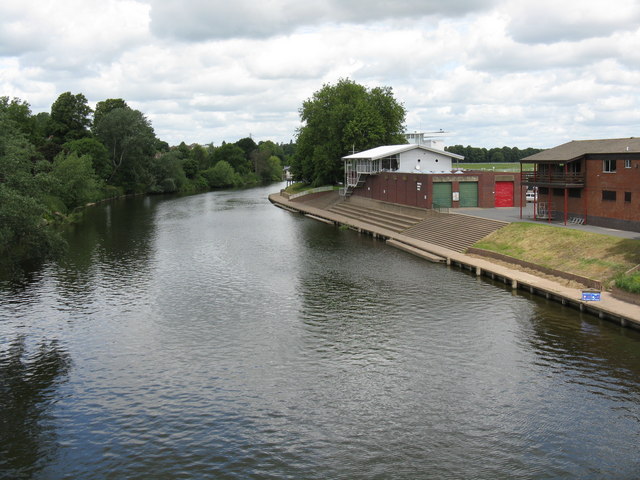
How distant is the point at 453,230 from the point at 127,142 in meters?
86.7

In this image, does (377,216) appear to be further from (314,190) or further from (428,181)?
(314,190)

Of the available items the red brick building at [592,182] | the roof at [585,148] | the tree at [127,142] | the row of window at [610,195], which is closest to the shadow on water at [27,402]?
the red brick building at [592,182]

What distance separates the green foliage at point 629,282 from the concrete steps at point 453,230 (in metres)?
18.5

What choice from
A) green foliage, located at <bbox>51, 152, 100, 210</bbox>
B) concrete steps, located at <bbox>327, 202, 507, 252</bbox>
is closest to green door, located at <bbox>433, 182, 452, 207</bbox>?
concrete steps, located at <bbox>327, 202, 507, 252</bbox>

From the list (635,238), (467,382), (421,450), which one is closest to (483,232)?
(635,238)

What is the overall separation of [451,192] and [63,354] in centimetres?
5195

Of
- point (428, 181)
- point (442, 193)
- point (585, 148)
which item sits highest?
point (585, 148)

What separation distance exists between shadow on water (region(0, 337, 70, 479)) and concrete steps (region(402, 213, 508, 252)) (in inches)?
1436

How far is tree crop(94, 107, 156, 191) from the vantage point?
124 metres

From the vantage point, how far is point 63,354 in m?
28.8

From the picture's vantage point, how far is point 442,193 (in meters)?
70.4

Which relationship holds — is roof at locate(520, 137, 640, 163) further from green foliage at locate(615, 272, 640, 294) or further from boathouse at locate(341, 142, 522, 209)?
green foliage at locate(615, 272, 640, 294)

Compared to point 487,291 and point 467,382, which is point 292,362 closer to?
point 467,382

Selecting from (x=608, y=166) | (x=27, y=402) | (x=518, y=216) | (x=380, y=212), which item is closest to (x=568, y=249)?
(x=608, y=166)
